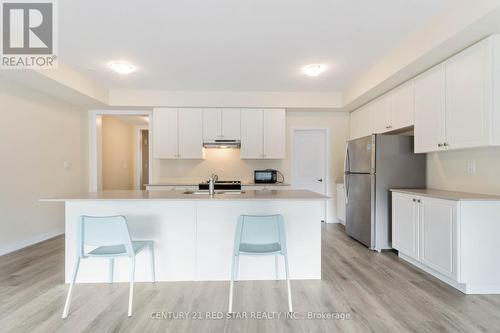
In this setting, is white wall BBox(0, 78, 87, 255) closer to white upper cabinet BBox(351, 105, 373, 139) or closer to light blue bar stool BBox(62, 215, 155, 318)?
light blue bar stool BBox(62, 215, 155, 318)

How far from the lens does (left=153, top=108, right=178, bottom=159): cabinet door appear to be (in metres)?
4.41

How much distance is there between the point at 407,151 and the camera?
10.6ft

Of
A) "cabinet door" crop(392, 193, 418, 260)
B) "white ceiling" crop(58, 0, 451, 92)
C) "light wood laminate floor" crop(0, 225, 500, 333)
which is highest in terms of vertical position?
"white ceiling" crop(58, 0, 451, 92)

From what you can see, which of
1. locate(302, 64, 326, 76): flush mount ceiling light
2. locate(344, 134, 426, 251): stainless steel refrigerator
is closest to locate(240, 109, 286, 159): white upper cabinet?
locate(302, 64, 326, 76): flush mount ceiling light

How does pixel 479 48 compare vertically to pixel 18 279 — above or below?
above

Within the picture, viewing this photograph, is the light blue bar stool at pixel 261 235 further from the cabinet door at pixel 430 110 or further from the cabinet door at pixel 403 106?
the cabinet door at pixel 403 106

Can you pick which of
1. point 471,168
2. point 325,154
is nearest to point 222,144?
point 325,154

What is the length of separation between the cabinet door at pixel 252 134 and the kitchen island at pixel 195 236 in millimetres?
2086

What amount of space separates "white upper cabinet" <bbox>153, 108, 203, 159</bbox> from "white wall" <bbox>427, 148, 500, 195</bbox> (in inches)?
141

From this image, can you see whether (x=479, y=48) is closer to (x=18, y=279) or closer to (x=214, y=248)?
(x=214, y=248)

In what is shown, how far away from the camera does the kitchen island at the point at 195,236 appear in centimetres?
241

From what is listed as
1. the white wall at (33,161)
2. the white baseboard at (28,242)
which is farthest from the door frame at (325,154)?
the white baseboard at (28,242)

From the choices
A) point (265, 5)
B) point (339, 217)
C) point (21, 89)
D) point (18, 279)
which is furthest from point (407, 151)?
point (21, 89)

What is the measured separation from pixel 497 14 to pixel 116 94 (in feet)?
16.3
